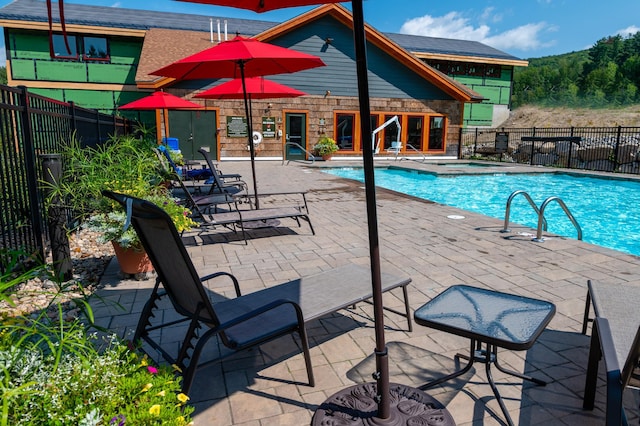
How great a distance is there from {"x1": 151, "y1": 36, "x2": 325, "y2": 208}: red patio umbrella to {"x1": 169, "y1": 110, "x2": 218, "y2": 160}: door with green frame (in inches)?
455

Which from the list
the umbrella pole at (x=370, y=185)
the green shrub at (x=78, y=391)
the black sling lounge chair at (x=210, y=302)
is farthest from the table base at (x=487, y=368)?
the green shrub at (x=78, y=391)

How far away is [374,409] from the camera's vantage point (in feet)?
7.14

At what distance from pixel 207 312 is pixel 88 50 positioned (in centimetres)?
2258

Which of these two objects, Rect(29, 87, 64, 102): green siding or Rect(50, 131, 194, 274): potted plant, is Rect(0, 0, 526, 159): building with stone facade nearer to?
Rect(29, 87, 64, 102): green siding

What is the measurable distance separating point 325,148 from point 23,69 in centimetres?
1412

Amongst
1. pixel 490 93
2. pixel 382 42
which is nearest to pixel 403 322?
pixel 382 42

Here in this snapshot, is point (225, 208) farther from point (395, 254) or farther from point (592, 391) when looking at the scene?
point (592, 391)

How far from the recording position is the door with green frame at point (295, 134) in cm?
1981

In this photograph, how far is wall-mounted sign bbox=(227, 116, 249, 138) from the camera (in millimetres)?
18672

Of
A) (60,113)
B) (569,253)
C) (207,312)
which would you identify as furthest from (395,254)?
(60,113)

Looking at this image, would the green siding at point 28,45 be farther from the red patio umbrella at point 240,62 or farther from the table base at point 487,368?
the table base at point 487,368

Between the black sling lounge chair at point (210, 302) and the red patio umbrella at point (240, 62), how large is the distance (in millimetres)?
3109

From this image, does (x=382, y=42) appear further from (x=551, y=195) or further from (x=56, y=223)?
(x=56, y=223)

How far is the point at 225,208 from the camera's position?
826 cm
